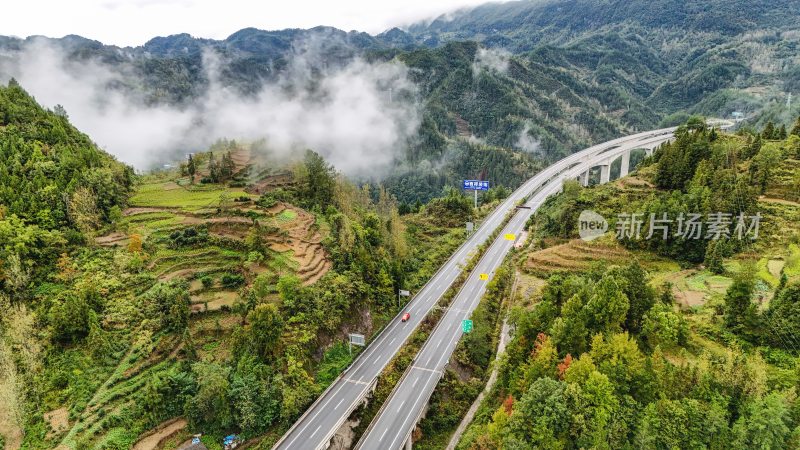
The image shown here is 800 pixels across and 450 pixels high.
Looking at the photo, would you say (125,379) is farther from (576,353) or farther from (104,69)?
(104,69)

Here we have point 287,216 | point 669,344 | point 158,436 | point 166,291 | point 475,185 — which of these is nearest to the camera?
point 669,344

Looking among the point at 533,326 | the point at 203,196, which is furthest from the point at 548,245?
the point at 203,196

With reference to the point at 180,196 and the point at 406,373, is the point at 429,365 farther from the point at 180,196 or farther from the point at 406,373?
the point at 180,196

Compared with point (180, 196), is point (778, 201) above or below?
below

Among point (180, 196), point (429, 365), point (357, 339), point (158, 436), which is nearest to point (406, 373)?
point (429, 365)

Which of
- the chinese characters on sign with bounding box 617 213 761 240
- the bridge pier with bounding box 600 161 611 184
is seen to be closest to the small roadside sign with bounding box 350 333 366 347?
the chinese characters on sign with bounding box 617 213 761 240

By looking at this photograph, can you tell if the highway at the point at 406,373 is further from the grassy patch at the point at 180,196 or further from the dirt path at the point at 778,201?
the dirt path at the point at 778,201
